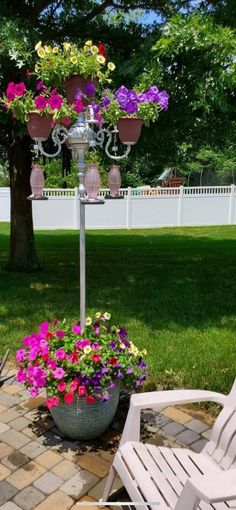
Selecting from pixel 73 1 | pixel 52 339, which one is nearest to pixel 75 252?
pixel 73 1

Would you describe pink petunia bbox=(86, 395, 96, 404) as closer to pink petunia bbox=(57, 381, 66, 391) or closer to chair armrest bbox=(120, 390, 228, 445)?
pink petunia bbox=(57, 381, 66, 391)

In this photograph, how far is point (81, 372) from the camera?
9.07ft

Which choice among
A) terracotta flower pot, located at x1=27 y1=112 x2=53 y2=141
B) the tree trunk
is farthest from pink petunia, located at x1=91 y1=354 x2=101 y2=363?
the tree trunk

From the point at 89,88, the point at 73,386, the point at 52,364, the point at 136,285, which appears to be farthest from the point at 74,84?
the point at 136,285

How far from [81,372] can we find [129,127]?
60.4 inches

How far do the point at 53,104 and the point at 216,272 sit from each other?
597cm

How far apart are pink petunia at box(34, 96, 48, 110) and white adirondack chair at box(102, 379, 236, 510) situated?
1.71m

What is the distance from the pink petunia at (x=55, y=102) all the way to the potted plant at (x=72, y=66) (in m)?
0.21

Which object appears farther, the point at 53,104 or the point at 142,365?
the point at 142,365

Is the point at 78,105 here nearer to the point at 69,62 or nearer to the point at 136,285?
the point at 69,62

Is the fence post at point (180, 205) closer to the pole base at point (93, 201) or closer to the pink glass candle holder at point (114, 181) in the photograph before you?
the pink glass candle holder at point (114, 181)

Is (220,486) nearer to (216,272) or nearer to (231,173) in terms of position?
(216,272)

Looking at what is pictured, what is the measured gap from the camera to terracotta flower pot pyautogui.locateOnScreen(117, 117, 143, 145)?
2.88 metres

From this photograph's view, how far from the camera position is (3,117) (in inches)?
218
